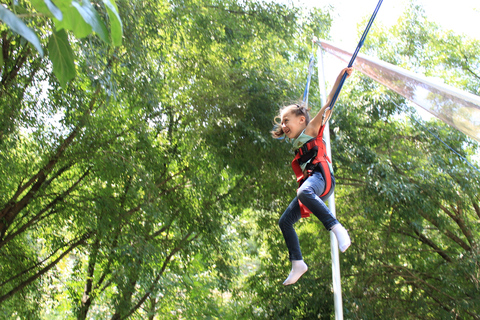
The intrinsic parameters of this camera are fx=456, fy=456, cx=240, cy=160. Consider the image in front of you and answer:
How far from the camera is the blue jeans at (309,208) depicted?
6.13 feet

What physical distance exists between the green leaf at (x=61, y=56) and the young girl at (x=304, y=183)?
136cm

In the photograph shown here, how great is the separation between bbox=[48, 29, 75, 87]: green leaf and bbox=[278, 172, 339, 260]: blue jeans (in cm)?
136

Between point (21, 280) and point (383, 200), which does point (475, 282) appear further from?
point (21, 280)

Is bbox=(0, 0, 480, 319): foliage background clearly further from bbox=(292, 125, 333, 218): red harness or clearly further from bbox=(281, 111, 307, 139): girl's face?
bbox=(292, 125, 333, 218): red harness

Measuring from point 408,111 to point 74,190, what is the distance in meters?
3.93

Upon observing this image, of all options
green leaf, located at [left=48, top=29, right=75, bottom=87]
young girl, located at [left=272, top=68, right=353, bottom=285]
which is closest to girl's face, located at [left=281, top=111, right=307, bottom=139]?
young girl, located at [left=272, top=68, right=353, bottom=285]

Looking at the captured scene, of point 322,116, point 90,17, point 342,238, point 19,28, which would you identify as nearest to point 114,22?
point 90,17

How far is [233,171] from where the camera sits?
492 centimetres

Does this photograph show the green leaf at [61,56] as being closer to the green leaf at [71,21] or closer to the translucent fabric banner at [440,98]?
the green leaf at [71,21]

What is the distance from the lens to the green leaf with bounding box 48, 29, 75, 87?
65 centimetres

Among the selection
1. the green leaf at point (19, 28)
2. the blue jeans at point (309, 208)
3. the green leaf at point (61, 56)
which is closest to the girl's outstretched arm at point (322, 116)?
the blue jeans at point (309, 208)

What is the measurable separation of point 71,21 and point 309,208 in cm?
149

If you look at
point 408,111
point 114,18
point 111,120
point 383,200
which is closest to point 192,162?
point 111,120

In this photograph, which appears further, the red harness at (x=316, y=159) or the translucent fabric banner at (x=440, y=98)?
the red harness at (x=316, y=159)
